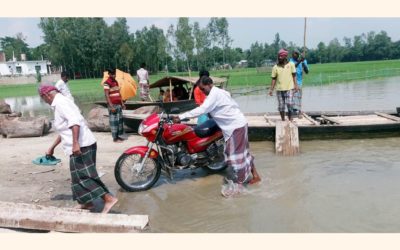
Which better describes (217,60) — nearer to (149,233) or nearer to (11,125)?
(11,125)

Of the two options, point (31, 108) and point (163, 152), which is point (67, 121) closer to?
point (163, 152)

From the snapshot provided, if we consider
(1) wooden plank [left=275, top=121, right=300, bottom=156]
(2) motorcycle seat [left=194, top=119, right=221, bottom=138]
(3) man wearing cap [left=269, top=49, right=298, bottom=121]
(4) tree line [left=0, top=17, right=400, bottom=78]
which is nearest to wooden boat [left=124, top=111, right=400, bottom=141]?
(3) man wearing cap [left=269, top=49, right=298, bottom=121]

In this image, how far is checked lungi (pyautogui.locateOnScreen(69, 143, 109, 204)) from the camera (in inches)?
162

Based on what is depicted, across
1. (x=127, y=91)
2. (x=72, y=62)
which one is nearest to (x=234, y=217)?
(x=127, y=91)

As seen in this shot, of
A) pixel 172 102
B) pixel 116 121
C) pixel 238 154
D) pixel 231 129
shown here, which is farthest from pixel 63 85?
pixel 238 154

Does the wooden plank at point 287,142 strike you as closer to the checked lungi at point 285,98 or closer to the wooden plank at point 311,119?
Answer: the wooden plank at point 311,119

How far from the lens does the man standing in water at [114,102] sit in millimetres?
7984

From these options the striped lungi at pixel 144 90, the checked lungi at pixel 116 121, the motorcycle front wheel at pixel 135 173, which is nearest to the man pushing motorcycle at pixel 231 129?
the motorcycle front wheel at pixel 135 173

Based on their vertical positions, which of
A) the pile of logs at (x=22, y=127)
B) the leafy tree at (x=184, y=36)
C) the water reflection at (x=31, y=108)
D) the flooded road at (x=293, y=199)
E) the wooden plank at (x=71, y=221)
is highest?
the leafy tree at (x=184, y=36)

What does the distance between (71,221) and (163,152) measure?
189 centimetres

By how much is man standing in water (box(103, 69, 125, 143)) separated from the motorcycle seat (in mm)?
3223

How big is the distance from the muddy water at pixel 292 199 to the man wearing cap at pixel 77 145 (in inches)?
25.8

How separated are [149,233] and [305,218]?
5.73 ft

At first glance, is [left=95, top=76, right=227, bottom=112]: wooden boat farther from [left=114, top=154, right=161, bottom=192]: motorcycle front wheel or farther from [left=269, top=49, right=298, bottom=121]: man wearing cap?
[left=114, top=154, right=161, bottom=192]: motorcycle front wheel
